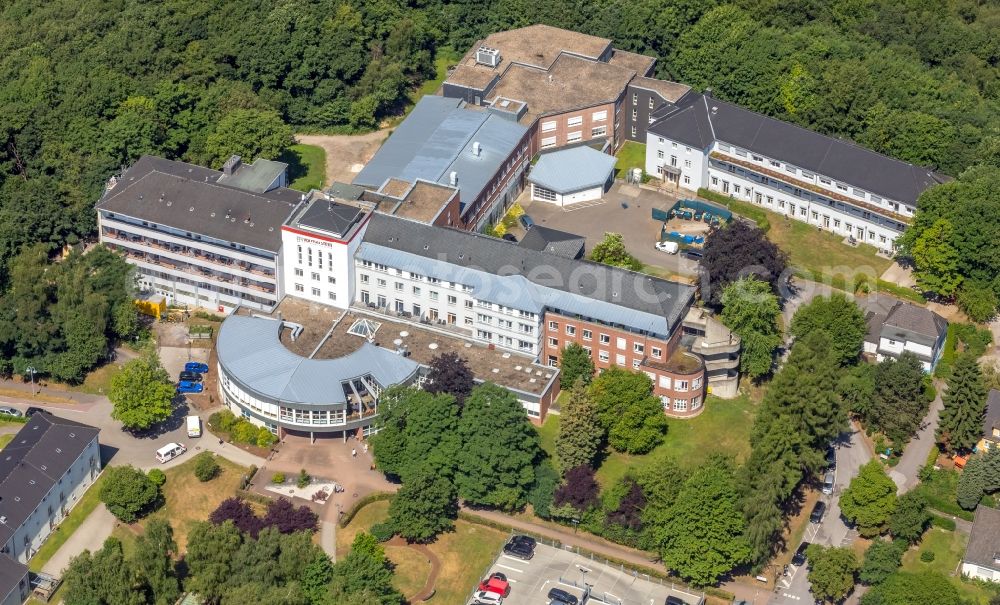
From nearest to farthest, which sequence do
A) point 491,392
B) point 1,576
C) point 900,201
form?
point 1,576, point 491,392, point 900,201

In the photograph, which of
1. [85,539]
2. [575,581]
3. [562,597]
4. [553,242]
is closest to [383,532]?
[562,597]

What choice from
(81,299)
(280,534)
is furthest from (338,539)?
(81,299)

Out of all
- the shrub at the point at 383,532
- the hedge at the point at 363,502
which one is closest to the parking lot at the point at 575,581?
the shrub at the point at 383,532

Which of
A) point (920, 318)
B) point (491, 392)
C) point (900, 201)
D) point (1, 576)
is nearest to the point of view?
point (1, 576)

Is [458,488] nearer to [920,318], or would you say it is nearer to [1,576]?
[1,576]

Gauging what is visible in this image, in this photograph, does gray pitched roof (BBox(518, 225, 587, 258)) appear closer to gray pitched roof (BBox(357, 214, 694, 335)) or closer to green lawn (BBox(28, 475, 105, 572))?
gray pitched roof (BBox(357, 214, 694, 335))

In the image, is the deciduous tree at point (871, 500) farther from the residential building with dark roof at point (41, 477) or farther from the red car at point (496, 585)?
the residential building with dark roof at point (41, 477)
